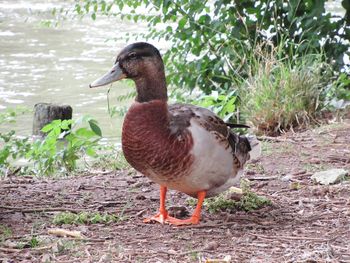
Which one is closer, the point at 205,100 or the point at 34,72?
the point at 205,100

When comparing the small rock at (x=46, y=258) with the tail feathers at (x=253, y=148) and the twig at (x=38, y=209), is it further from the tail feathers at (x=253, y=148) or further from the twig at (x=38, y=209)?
the tail feathers at (x=253, y=148)

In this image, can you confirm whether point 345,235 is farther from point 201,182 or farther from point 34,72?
point 34,72

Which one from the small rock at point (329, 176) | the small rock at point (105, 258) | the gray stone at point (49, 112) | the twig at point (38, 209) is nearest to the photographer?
the small rock at point (105, 258)

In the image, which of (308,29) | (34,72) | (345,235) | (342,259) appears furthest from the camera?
(34,72)

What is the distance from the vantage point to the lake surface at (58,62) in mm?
9805

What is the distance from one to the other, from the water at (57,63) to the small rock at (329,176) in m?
3.75

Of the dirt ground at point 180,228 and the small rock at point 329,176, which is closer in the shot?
the dirt ground at point 180,228

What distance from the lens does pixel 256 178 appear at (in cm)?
507

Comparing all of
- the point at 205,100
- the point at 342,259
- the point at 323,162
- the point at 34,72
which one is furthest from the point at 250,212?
the point at 34,72

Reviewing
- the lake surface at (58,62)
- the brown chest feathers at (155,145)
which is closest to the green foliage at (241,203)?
the brown chest feathers at (155,145)

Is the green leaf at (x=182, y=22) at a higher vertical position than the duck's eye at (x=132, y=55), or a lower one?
lower

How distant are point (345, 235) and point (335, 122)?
314 cm

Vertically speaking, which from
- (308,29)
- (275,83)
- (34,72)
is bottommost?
(34,72)

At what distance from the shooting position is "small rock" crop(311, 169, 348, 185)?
Answer: 4.88 meters
